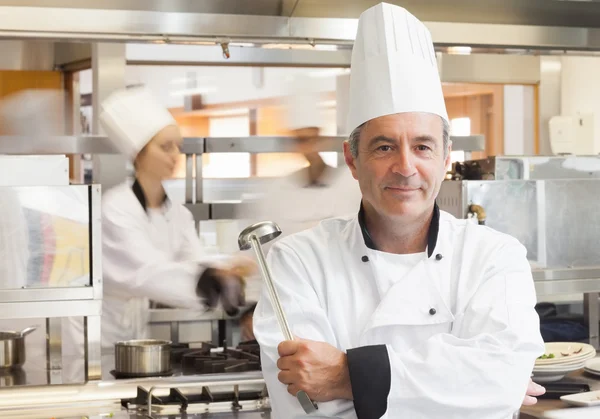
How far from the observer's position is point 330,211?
4418 millimetres

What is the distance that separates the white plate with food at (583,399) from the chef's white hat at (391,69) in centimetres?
99

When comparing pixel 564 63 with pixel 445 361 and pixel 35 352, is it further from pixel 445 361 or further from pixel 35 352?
pixel 445 361

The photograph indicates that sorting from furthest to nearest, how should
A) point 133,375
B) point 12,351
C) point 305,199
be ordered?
point 305,199
point 12,351
point 133,375

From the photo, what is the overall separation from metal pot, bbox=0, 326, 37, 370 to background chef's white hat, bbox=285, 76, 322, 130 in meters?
2.13

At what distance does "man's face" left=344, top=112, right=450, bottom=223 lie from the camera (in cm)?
155

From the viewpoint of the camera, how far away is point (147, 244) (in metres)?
3.85

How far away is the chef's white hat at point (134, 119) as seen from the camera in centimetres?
395

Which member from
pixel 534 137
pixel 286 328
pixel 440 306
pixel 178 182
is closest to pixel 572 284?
pixel 440 306

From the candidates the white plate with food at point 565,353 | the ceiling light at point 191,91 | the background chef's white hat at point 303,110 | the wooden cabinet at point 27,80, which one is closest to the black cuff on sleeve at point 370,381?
the white plate with food at point 565,353

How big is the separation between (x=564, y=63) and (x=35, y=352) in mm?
3851

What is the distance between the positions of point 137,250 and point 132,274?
108 mm

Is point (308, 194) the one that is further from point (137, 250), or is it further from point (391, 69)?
point (391, 69)

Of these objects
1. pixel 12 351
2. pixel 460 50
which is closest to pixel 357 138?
pixel 460 50

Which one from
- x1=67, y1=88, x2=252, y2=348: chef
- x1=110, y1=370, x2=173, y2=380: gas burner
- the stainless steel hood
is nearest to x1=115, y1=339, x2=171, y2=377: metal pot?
x1=110, y1=370, x2=173, y2=380: gas burner
